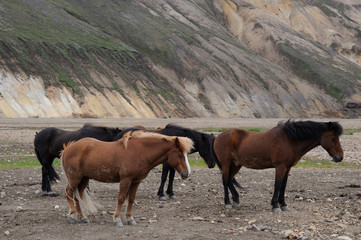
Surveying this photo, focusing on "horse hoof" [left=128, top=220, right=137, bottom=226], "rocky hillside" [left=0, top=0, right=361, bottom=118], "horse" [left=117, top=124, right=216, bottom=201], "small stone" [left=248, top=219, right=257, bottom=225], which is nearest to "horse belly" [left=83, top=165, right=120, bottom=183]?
"horse hoof" [left=128, top=220, right=137, bottom=226]

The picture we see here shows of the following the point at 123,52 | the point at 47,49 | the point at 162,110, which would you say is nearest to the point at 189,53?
the point at 123,52

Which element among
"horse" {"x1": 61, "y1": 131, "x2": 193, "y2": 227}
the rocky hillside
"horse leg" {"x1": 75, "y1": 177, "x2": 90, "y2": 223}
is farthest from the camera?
the rocky hillside

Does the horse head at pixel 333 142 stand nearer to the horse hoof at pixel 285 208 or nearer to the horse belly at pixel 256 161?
the horse belly at pixel 256 161

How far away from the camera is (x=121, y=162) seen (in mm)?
10438

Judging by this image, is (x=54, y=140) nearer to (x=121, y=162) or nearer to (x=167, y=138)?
(x=121, y=162)

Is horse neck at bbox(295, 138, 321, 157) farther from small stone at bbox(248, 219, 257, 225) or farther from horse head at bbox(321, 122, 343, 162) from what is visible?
small stone at bbox(248, 219, 257, 225)

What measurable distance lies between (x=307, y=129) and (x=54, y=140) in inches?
293

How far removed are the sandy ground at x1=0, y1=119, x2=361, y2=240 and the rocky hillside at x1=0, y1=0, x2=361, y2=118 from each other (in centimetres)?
5427

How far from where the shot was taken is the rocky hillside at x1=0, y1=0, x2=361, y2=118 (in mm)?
74688

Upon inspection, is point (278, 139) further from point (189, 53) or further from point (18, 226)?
point (189, 53)

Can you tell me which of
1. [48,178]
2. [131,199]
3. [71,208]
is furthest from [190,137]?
[71,208]

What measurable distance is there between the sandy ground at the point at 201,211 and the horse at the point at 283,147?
2.41ft

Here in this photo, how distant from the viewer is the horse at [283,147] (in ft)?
40.2

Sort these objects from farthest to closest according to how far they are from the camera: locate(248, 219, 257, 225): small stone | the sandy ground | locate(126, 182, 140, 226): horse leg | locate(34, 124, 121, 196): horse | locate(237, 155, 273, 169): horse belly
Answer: locate(34, 124, 121, 196): horse, locate(237, 155, 273, 169): horse belly, locate(248, 219, 257, 225): small stone, locate(126, 182, 140, 226): horse leg, the sandy ground
